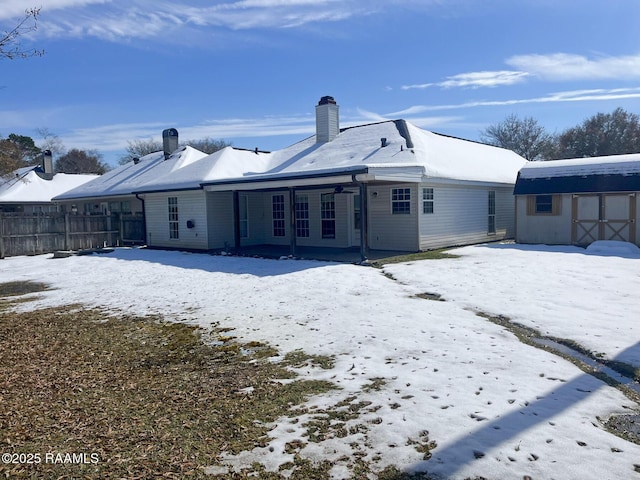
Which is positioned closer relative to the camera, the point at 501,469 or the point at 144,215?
the point at 501,469

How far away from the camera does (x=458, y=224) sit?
18766 mm

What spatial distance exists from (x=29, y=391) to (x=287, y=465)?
11.0 feet

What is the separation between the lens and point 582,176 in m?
18.5

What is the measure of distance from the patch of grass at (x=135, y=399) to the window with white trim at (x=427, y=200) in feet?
36.2

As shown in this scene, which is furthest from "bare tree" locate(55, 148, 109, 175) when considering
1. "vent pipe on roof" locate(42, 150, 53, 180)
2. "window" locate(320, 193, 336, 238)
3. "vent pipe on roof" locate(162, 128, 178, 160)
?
"window" locate(320, 193, 336, 238)

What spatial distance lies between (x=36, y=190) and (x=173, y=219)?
17.1 metres

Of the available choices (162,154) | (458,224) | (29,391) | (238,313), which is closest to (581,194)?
(458,224)

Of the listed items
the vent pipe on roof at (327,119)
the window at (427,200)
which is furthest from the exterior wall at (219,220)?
the window at (427,200)

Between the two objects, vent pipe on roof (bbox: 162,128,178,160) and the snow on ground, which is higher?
vent pipe on roof (bbox: 162,128,178,160)

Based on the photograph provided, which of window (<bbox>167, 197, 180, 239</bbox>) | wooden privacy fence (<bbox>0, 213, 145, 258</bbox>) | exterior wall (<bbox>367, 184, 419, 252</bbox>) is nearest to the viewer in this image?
exterior wall (<bbox>367, 184, 419, 252</bbox>)

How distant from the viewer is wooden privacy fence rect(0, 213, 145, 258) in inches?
784

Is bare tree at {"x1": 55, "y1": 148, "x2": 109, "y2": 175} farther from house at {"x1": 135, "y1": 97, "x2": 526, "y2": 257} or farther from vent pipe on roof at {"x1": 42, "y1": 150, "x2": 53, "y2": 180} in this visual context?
house at {"x1": 135, "y1": 97, "x2": 526, "y2": 257}

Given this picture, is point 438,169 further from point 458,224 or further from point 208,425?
point 208,425

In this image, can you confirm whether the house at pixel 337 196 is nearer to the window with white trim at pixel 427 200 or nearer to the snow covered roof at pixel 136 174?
the window with white trim at pixel 427 200
